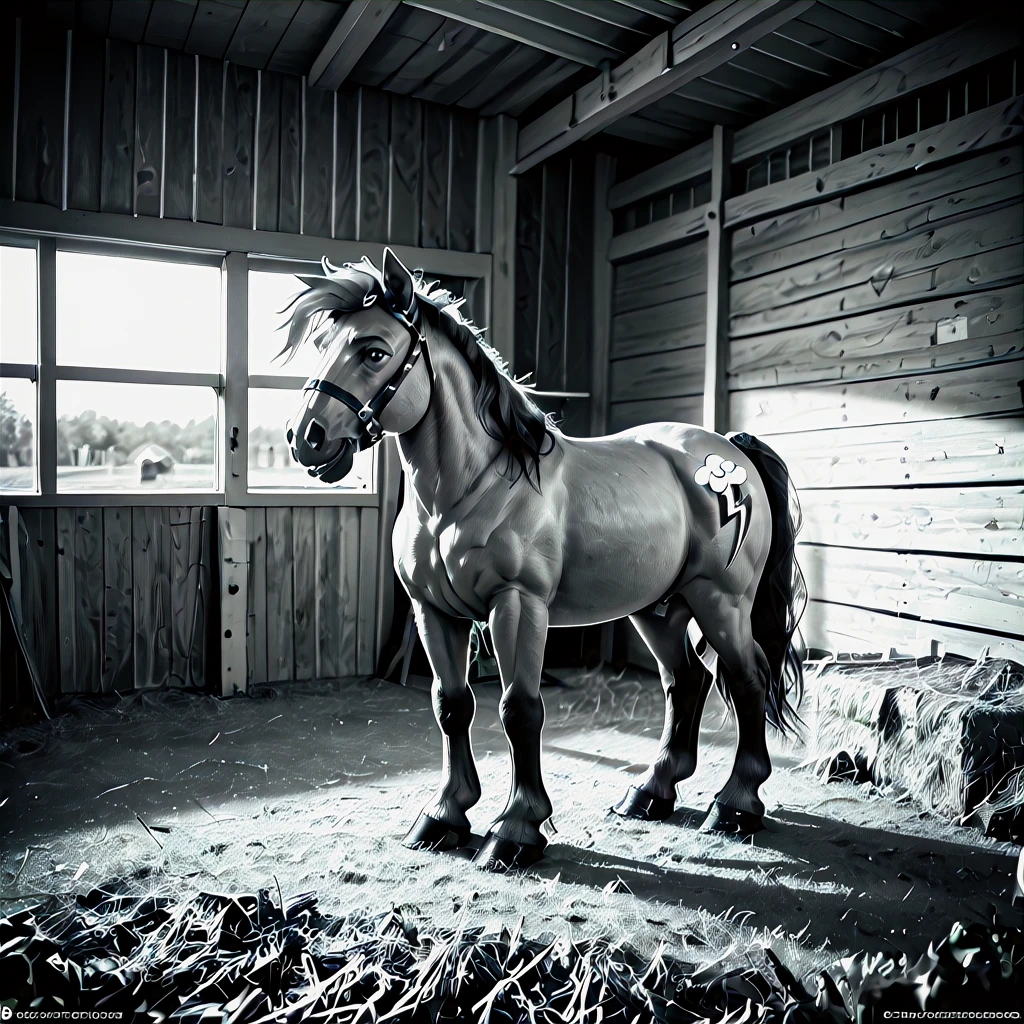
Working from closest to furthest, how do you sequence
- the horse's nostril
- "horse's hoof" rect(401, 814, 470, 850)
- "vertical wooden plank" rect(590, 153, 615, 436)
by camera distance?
1. the horse's nostril
2. "horse's hoof" rect(401, 814, 470, 850)
3. "vertical wooden plank" rect(590, 153, 615, 436)

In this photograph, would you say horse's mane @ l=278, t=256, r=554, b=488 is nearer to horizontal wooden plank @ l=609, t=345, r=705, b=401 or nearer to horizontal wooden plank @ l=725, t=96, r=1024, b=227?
horizontal wooden plank @ l=725, t=96, r=1024, b=227

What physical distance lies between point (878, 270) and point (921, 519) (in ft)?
3.52

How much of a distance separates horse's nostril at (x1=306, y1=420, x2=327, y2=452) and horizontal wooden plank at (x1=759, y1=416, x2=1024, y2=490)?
2470 mm

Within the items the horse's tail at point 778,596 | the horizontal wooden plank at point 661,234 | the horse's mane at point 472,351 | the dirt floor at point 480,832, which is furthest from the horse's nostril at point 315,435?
the horizontal wooden plank at point 661,234

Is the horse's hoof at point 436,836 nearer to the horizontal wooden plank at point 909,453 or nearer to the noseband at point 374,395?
the noseband at point 374,395

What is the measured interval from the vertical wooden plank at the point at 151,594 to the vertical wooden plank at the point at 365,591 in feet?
2.96

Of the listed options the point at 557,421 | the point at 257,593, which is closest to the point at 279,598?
the point at 257,593

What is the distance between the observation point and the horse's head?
1866 millimetres

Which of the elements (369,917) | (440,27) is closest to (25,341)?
(440,27)

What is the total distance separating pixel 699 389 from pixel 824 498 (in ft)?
3.19

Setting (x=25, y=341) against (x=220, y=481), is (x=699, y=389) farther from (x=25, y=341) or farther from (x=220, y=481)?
(x=25, y=341)

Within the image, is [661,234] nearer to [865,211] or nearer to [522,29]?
[865,211]

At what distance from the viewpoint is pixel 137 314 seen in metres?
3.85

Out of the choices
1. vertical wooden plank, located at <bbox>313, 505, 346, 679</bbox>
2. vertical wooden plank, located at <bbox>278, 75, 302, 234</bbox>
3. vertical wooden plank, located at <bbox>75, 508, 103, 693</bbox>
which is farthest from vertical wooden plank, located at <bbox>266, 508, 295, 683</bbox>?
vertical wooden plank, located at <bbox>278, 75, 302, 234</bbox>
